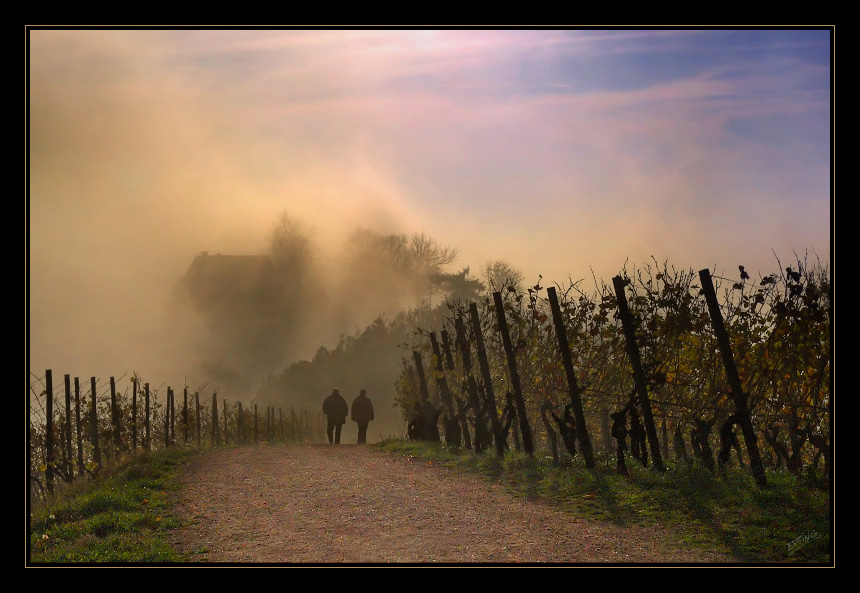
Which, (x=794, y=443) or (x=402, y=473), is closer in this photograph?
(x=794, y=443)

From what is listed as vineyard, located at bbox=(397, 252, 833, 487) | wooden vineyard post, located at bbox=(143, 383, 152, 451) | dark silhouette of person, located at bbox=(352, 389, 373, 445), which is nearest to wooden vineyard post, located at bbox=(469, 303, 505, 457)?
vineyard, located at bbox=(397, 252, 833, 487)

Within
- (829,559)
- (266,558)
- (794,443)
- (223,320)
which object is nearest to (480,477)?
(794,443)

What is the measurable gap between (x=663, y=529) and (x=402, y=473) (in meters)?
6.09

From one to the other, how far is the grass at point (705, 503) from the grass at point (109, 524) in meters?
4.57

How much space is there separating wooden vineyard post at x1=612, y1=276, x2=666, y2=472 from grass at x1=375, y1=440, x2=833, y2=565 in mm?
334

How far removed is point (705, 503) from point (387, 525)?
3.42 m

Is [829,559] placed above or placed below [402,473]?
below

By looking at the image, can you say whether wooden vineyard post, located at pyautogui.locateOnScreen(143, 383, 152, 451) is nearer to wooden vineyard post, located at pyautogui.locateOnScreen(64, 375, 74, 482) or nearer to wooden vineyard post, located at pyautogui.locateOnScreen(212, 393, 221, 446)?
wooden vineyard post, located at pyautogui.locateOnScreen(64, 375, 74, 482)

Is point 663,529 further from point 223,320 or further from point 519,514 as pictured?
point 223,320

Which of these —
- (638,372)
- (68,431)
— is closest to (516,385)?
(638,372)

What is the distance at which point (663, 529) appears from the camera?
317 inches

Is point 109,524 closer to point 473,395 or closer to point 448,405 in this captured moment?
point 473,395

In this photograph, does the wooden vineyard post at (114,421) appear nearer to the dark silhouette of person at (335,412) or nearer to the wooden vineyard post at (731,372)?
the dark silhouette of person at (335,412)

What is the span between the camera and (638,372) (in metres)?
10.7
